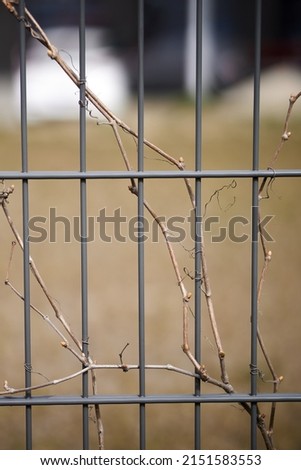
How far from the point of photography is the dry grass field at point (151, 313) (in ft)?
11.0

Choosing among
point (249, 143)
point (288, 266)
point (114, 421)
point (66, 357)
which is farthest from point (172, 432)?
point (249, 143)

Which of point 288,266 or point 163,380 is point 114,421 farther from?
point 288,266

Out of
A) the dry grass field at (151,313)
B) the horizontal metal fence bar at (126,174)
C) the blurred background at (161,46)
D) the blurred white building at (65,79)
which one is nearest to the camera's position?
the horizontal metal fence bar at (126,174)

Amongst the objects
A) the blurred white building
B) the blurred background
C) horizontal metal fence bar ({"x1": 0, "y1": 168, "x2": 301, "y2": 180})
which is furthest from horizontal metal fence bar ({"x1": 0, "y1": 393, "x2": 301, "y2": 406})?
the blurred background

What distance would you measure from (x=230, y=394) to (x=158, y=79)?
40.1 feet

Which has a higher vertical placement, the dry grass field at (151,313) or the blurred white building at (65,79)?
the blurred white building at (65,79)

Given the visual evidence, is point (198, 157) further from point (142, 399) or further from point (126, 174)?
point (142, 399)

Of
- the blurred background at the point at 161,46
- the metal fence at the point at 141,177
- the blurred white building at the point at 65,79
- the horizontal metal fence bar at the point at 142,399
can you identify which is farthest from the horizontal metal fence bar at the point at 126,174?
the blurred background at the point at 161,46

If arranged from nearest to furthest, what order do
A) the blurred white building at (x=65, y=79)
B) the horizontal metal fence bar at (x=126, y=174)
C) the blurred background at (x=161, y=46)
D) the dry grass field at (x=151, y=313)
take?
1. the horizontal metal fence bar at (x=126, y=174)
2. the dry grass field at (x=151, y=313)
3. the blurred white building at (x=65, y=79)
4. the blurred background at (x=161, y=46)

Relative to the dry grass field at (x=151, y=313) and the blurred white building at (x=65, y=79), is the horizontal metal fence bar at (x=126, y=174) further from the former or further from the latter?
the blurred white building at (x=65, y=79)

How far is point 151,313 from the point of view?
5148 mm

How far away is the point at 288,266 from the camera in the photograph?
20.0ft

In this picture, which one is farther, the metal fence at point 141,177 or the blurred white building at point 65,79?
the blurred white building at point 65,79

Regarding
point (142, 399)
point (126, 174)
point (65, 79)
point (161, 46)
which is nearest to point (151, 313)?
point (142, 399)
